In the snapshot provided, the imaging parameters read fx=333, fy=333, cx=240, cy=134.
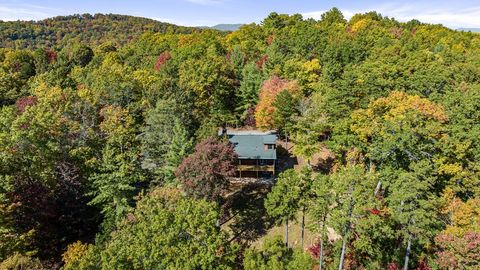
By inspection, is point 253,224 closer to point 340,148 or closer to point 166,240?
point 340,148

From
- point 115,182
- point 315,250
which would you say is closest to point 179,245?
point 315,250

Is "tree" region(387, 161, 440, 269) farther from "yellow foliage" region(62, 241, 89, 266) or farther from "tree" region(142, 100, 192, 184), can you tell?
"yellow foliage" region(62, 241, 89, 266)

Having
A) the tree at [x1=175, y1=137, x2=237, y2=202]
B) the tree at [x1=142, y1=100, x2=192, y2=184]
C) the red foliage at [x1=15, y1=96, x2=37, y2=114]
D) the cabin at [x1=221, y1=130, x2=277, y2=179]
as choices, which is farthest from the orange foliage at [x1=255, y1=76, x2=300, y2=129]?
the red foliage at [x1=15, y1=96, x2=37, y2=114]

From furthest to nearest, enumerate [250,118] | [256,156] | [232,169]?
[250,118]
[256,156]
[232,169]

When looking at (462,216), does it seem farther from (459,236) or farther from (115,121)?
(115,121)

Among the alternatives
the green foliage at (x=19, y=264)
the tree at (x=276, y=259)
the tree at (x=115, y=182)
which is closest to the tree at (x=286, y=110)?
the tree at (x=115, y=182)
